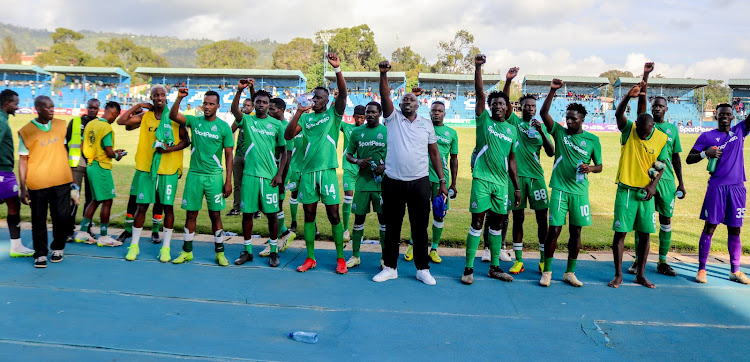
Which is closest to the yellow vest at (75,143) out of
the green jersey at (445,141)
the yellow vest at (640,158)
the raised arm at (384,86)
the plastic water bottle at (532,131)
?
the raised arm at (384,86)

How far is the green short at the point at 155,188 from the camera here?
657 cm

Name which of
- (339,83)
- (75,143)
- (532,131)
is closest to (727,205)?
(532,131)

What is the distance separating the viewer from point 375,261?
272 inches

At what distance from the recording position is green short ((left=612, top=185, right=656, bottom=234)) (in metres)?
6.07

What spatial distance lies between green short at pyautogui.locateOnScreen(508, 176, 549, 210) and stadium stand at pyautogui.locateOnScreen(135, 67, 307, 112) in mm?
47635

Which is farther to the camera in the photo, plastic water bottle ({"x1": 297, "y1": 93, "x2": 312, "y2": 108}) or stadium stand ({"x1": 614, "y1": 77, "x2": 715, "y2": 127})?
stadium stand ({"x1": 614, "y1": 77, "x2": 715, "y2": 127})

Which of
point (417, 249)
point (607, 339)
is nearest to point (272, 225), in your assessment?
point (417, 249)

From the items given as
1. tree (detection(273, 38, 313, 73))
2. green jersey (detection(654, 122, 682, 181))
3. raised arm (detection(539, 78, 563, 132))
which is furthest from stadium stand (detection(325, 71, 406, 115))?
raised arm (detection(539, 78, 563, 132))

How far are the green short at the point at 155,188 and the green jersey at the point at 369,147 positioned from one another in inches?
93.8

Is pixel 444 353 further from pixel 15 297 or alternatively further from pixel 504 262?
pixel 15 297

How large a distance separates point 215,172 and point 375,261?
243 cm

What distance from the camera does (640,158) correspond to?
6066mm

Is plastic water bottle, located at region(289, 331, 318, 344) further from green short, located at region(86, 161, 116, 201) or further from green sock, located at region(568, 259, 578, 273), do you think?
green short, located at region(86, 161, 116, 201)

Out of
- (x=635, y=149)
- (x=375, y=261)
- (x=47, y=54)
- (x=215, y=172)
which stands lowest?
(x=375, y=261)
